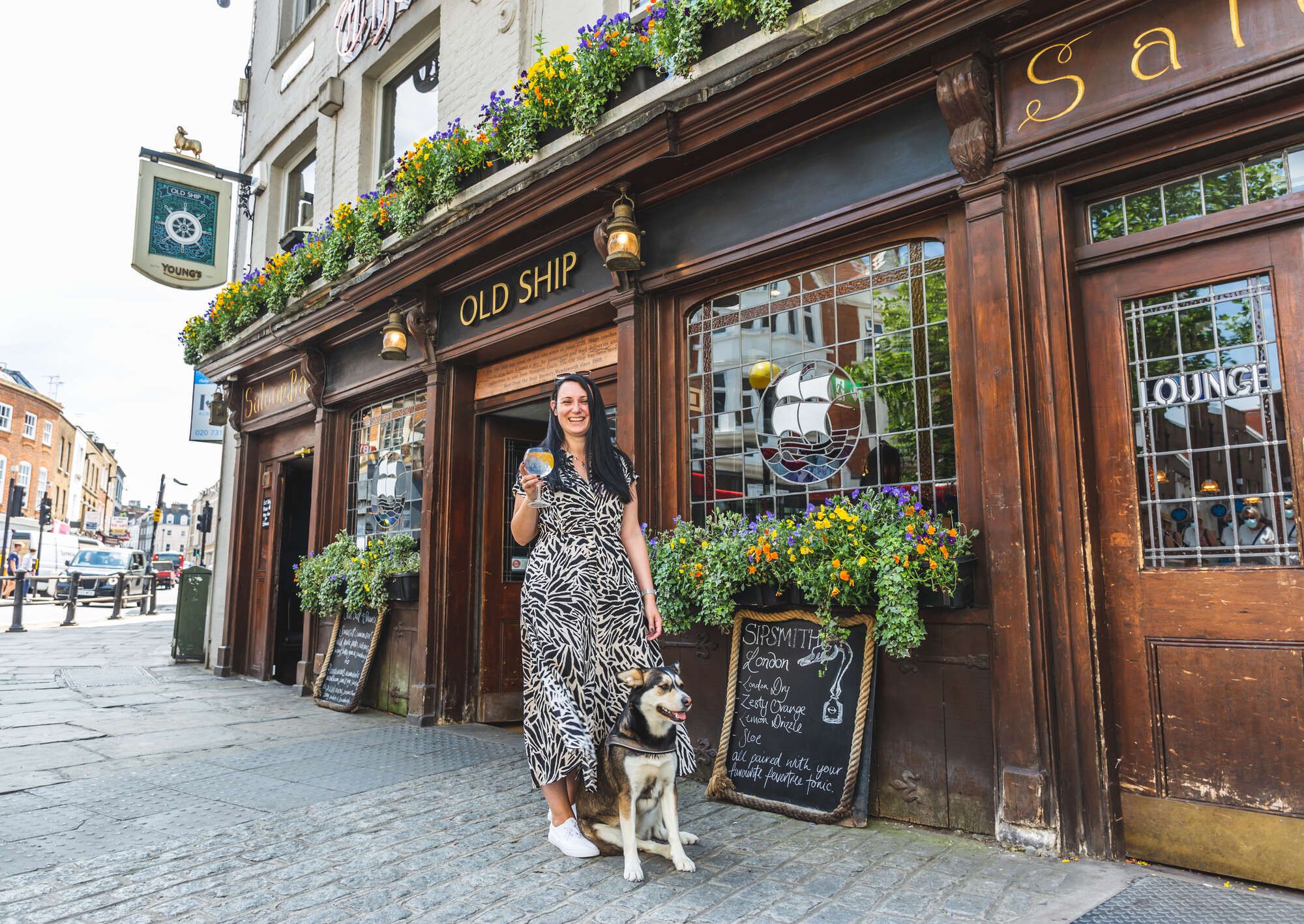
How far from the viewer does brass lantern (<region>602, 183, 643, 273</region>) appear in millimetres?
5324

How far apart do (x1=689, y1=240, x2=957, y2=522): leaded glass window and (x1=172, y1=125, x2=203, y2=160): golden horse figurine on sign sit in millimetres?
9496

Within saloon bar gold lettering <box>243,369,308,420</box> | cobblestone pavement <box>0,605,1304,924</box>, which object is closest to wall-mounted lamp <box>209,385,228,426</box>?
saloon bar gold lettering <box>243,369,308,420</box>

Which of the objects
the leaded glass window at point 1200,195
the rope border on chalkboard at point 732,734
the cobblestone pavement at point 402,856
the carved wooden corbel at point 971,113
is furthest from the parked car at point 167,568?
the leaded glass window at point 1200,195

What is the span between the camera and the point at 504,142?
21.5ft

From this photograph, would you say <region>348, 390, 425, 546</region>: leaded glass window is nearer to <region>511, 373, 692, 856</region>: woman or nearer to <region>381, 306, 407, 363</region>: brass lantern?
<region>381, 306, 407, 363</region>: brass lantern

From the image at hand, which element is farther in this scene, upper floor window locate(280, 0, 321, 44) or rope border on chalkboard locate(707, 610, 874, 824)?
upper floor window locate(280, 0, 321, 44)

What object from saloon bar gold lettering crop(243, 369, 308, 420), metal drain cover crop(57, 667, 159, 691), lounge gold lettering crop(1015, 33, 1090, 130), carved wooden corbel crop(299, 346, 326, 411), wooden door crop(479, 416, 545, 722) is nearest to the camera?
lounge gold lettering crop(1015, 33, 1090, 130)

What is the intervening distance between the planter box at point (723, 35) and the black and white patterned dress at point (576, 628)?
294cm

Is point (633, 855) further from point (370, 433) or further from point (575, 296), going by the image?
point (370, 433)

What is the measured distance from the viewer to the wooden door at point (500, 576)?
24.1 ft

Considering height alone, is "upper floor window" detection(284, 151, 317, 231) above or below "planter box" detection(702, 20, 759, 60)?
above

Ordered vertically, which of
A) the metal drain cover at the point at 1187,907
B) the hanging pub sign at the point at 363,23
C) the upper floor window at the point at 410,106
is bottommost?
the metal drain cover at the point at 1187,907

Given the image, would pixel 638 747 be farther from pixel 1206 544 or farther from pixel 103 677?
pixel 103 677

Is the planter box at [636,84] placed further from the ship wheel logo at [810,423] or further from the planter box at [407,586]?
the planter box at [407,586]
